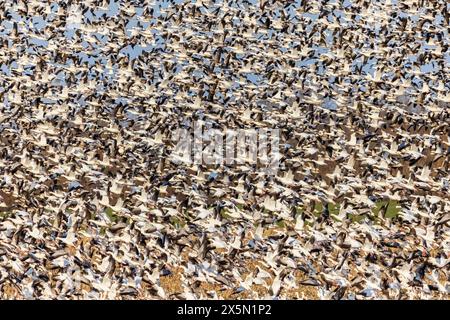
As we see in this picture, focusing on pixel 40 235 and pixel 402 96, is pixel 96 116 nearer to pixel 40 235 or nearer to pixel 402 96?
pixel 402 96

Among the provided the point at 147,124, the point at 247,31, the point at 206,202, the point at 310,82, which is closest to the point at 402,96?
the point at 310,82

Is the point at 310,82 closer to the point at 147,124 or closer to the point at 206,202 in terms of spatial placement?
the point at 147,124

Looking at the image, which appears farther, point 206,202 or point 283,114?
point 283,114

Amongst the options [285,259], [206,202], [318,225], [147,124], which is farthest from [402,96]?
[285,259]
